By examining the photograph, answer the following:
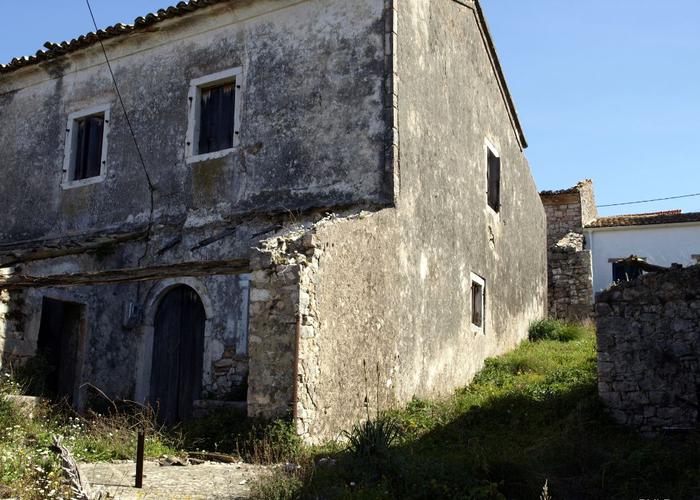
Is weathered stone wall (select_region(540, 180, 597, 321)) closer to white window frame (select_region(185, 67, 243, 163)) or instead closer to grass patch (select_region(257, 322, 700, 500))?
grass patch (select_region(257, 322, 700, 500))

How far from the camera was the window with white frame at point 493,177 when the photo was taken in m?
15.1

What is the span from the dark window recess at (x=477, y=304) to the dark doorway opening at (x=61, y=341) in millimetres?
6819

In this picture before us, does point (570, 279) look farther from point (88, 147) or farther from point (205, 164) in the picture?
point (88, 147)

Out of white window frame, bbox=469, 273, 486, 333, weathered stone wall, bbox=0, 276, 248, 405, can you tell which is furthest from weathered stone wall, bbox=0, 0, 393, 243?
white window frame, bbox=469, 273, 486, 333

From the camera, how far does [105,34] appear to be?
13.0 m

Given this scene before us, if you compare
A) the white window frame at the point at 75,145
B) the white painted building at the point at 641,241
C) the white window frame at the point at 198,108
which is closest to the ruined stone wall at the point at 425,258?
the white window frame at the point at 198,108

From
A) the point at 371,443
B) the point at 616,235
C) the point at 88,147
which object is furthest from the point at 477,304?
the point at 616,235

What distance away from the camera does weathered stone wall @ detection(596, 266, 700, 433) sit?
8.70 m

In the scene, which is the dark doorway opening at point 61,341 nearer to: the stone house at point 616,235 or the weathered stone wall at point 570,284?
the weathered stone wall at point 570,284

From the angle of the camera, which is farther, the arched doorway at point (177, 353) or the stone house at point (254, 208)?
the arched doorway at point (177, 353)

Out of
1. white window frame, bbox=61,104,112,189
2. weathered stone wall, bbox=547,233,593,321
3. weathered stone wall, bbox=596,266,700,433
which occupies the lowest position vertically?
weathered stone wall, bbox=596,266,700,433

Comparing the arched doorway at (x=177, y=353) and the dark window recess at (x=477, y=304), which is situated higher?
the dark window recess at (x=477, y=304)

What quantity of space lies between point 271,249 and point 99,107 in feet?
21.2

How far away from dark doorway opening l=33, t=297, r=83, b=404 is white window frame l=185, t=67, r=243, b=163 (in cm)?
310
